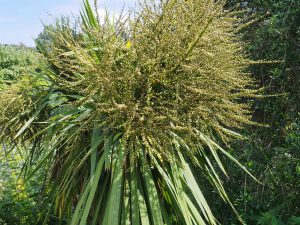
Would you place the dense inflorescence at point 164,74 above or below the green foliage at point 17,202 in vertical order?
above

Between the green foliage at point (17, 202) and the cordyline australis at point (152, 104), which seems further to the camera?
the green foliage at point (17, 202)

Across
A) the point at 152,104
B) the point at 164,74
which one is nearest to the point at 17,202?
the point at 152,104

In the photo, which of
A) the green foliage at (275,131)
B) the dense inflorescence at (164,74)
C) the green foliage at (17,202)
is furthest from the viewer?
the green foliage at (17,202)

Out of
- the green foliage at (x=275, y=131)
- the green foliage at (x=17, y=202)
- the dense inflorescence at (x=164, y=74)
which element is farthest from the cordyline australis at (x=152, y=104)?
the green foliage at (x=17, y=202)

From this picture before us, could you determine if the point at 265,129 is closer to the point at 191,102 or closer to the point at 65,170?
the point at 191,102

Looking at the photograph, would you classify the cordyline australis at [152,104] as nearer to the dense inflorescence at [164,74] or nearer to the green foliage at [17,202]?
the dense inflorescence at [164,74]

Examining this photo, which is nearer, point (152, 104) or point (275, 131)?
point (152, 104)

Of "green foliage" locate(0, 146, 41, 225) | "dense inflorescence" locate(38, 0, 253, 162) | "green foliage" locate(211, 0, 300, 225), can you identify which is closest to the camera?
"dense inflorescence" locate(38, 0, 253, 162)

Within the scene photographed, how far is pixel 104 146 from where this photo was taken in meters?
2.48

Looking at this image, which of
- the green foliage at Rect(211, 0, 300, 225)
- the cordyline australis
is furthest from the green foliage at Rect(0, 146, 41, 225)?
the green foliage at Rect(211, 0, 300, 225)

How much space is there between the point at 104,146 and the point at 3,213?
2220mm

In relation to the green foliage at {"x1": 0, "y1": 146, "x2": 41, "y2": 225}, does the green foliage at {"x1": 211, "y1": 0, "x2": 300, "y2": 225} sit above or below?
above

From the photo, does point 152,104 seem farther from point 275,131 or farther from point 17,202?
point 17,202

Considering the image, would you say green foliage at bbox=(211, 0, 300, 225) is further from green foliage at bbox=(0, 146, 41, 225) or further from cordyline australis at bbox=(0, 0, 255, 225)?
green foliage at bbox=(0, 146, 41, 225)
